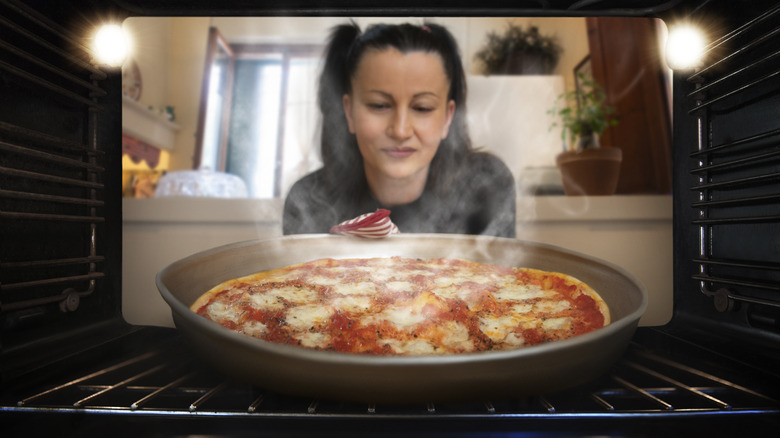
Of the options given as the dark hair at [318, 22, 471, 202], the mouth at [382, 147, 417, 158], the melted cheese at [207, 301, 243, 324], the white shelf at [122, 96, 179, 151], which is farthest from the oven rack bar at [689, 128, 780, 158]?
the white shelf at [122, 96, 179, 151]

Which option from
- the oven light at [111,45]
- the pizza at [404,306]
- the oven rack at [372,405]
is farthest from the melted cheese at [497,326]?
the oven light at [111,45]

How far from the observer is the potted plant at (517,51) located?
1013mm

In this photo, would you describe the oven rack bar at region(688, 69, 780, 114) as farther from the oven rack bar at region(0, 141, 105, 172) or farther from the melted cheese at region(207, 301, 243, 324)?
the oven rack bar at region(0, 141, 105, 172)

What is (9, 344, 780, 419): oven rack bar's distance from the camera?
1.48 ft

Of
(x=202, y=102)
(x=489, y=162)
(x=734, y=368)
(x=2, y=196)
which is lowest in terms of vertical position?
(x=734, y=368)

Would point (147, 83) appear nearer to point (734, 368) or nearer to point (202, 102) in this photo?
point (202, 102)

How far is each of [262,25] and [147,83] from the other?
0.93ft

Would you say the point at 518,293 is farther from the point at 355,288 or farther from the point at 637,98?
the point at 637,98

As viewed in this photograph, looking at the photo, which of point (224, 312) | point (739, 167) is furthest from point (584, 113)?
point (224, 312)

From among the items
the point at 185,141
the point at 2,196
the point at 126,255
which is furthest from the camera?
the point at 185,141

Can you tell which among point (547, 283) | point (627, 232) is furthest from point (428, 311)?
point (627, 232)

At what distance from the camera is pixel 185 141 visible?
93 centimetres

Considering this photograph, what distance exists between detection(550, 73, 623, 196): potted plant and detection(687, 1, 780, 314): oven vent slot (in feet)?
0.74

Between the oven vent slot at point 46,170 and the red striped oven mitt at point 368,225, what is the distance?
0.48 m
